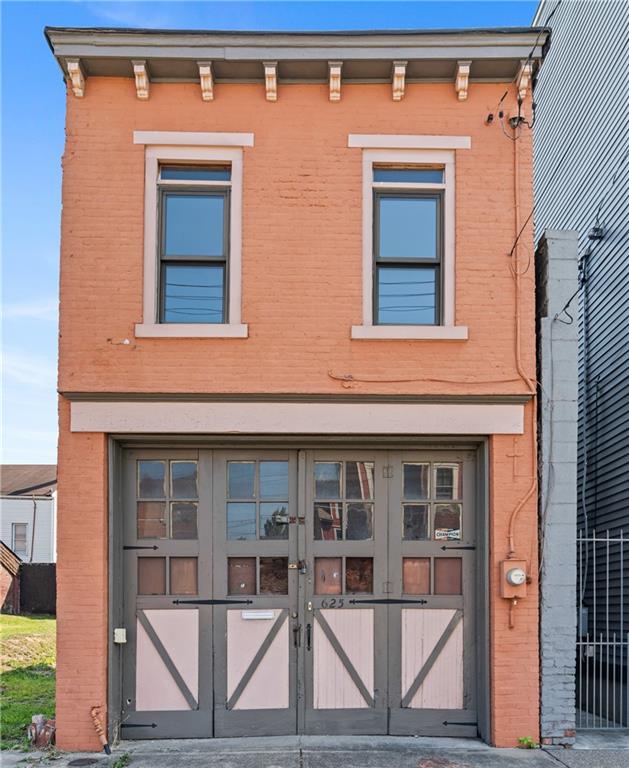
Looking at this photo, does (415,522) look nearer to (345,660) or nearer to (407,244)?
(345,660)

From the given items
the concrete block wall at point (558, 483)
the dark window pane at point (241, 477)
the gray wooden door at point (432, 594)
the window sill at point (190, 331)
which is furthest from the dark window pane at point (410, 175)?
the dark window pane at point (241, 477)

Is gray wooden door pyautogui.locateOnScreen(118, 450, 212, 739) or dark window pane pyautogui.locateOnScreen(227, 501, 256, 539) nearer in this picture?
gray wooden door pyautogui.locateOnScreen(118, 450, 212, 739)

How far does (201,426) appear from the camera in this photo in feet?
25.2

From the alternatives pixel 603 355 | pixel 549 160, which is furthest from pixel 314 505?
pixel 549 160

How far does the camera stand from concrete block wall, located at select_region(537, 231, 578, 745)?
761 cm

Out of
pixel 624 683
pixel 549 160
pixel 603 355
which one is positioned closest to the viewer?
pixel 624 683

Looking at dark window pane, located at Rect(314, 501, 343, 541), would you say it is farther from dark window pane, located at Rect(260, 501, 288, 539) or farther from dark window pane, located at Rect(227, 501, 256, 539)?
dark window pane, located at Rect(227, 501, 256, 539)

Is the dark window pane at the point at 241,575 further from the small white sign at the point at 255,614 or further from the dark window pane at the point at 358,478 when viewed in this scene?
the dark window pane at the point at 358,478

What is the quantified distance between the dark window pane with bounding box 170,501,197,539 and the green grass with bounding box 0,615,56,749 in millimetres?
2517

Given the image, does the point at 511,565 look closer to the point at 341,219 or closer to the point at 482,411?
the point at 482,411

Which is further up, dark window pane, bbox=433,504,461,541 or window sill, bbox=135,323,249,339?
window sill, bbox=135,323,249,339

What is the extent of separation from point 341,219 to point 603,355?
16.7 feet

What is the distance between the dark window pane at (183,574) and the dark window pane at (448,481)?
264 cm

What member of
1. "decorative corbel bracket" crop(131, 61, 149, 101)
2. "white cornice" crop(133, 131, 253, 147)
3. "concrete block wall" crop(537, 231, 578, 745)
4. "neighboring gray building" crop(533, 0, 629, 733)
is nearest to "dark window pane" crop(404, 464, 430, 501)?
"concrete block wall" crop(537, 231, 578, 745)
